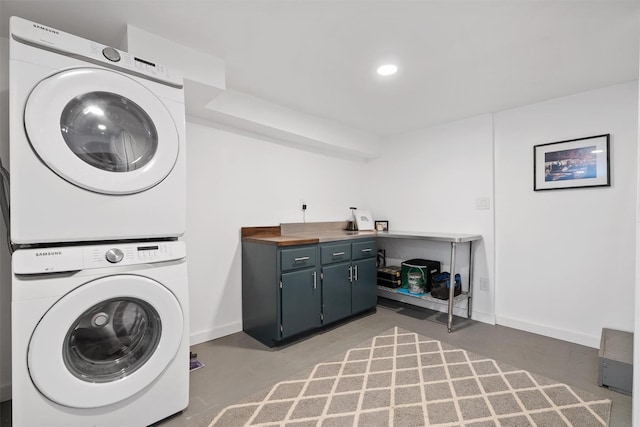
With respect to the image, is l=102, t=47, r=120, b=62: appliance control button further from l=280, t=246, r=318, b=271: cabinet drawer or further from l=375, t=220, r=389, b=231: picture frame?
l=375, t=220, r=389, b=231: picture frame

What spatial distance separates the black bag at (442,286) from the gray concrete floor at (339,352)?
0.30 m

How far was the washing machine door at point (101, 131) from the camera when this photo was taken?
1.24 m

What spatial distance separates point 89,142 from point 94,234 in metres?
0.43

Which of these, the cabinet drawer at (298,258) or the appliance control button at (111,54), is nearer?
the appliance control button at (111,54)

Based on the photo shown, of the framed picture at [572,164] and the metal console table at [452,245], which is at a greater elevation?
the framed picture at [572,164]

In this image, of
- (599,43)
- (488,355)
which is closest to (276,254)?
(488,355)

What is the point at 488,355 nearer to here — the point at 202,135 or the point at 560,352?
the point at 560,352

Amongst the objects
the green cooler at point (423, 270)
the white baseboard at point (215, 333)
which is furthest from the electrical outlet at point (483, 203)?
the white baseboard at point (215, 333)

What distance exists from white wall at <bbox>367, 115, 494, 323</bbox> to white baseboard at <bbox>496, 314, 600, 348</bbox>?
0.14 m

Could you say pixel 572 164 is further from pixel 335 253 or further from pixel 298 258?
pixel 298 258

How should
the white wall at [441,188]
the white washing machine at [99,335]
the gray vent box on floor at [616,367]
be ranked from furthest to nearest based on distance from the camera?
the white wall at [441,188] < the gray vent box on floor at [616,367] < the white washing machine at [99,335]

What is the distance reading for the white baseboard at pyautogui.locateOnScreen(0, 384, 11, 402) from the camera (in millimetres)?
1660

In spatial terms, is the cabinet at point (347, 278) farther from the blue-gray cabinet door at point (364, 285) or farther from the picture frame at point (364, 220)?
the picture frame at point (364, 220)

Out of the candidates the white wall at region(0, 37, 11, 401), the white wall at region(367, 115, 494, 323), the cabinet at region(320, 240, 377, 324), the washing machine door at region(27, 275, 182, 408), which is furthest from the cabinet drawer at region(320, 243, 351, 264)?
the white wall at region(0, 37, 11, 401)
